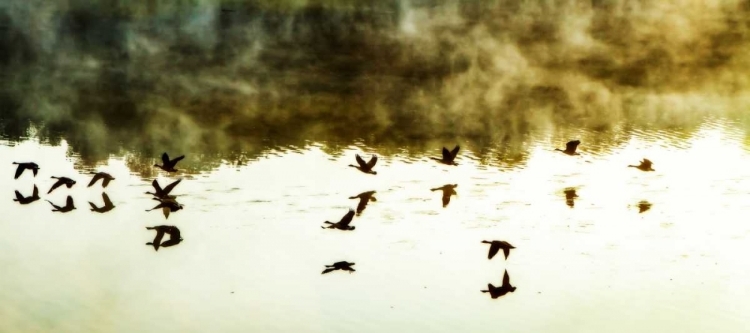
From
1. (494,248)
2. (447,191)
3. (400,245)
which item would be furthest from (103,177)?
(494,248)

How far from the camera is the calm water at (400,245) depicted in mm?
3119

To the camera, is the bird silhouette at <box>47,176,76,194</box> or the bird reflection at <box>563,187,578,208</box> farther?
the bird reflection at <box>563,187,578,208</box>

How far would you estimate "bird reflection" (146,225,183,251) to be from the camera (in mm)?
3033

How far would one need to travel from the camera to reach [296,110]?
3195 mm

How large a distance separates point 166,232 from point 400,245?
1106mm

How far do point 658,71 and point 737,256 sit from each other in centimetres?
96

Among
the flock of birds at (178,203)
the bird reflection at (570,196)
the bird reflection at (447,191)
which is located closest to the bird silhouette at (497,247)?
the flock of birds at (178,203)

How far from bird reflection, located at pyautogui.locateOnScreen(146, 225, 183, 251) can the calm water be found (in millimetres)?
69

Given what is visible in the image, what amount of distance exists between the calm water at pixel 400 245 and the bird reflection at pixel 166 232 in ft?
0.23

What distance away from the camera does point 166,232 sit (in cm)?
307

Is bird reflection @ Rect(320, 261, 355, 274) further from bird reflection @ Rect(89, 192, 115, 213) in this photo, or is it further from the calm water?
bird reflection @ Rect(89, 192, 115, 213)

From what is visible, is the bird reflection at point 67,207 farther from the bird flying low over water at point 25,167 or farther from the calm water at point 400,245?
the bird flying low over water at point 25,167

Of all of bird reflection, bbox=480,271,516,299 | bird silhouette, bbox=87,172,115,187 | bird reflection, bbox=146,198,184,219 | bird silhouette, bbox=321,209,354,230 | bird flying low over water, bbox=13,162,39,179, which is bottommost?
bird reflection, bbox=480,271,516,299

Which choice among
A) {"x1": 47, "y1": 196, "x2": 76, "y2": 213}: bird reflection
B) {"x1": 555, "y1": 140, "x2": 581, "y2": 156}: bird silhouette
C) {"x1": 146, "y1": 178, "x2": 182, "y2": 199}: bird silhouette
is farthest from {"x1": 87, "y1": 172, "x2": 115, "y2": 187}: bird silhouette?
{"x1": 555, "y1": 140, "x2": 581, "y2": 156}: bird silhouette
